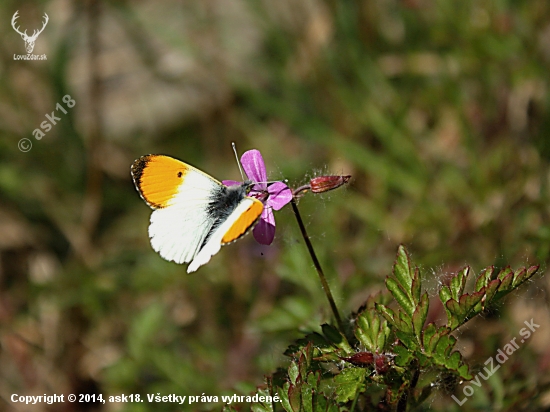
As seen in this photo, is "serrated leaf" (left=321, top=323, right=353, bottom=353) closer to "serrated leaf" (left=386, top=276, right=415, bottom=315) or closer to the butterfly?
"serrated leaf" (left=386, top=276, right=415, bottom=315)

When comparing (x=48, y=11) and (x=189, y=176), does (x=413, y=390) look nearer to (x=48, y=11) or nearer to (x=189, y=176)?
(x=189, y=176)

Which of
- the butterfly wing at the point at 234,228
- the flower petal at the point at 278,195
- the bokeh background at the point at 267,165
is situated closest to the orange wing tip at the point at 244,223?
the butterfly wing at the point at 234,228

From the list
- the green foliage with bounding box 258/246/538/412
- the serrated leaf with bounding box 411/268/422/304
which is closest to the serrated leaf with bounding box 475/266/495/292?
the green foliage with bounding box 258/246/538/412

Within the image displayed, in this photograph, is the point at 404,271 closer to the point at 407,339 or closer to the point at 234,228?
the point at 407,339

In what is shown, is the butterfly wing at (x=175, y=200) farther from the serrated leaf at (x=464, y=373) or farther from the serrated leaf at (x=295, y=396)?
the serrated leaf at (x=464, y=373)

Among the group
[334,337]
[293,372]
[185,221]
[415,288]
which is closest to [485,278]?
[415,288]

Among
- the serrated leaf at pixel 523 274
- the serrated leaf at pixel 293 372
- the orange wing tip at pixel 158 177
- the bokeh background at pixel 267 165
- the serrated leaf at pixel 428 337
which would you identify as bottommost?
the serrated leaf at pixel 428 337

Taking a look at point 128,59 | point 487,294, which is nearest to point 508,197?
→ point 487,294
